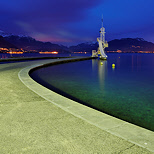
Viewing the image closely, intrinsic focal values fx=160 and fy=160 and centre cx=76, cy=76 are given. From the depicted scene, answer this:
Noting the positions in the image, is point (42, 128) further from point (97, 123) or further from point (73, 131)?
point (97, 123)

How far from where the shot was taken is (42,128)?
4.02 metres

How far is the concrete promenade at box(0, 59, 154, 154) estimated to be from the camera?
313cm

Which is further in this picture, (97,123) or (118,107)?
(118,107)

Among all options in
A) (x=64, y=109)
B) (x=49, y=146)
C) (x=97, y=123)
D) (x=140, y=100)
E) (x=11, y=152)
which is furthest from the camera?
(x=140, y=100)

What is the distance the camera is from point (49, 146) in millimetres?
3211

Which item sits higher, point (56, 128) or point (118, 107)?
point (56, 128)

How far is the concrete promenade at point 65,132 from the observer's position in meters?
3.13

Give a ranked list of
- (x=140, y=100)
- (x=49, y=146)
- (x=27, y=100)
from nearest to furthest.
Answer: (x=49, y=146)
(x=27, y=100)
(x=140, y=100)

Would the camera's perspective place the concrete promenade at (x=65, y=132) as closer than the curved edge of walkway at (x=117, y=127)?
Yes

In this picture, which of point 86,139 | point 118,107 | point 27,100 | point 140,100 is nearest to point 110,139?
point 86,139

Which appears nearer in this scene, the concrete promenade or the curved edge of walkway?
the concrete promenade

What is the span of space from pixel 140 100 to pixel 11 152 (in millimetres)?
8324

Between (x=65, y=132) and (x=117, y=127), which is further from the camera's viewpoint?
(x=117, y=127)

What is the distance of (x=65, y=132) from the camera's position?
380cm
